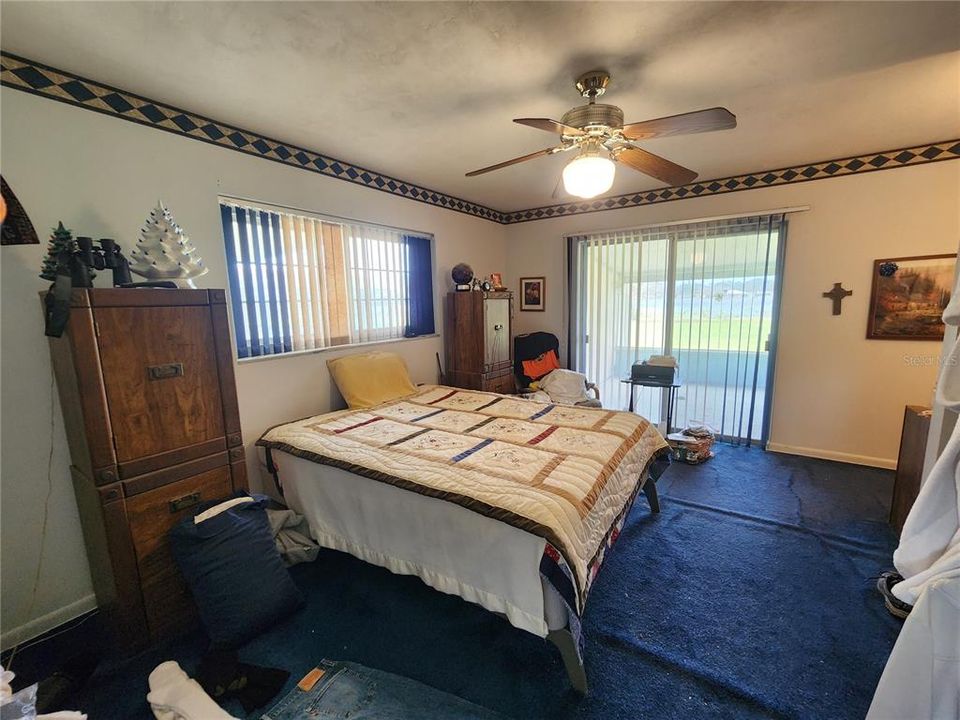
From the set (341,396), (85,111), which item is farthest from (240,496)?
(85,111)

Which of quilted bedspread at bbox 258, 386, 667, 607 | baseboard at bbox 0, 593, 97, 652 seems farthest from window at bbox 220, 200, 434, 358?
baseboard at bbox 0, 593, 97, 652

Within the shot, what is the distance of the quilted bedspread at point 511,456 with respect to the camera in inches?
58.6

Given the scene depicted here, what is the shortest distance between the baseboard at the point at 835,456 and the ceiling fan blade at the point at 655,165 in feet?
9.08

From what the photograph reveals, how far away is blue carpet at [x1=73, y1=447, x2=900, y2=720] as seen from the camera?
56.1 inches

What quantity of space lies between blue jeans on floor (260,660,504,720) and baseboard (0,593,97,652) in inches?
49.0

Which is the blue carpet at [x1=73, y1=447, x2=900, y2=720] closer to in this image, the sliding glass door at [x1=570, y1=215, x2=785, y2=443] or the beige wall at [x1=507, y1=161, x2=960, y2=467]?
the beige wall at [x1=507, y1=161, x2=960, y2=467]

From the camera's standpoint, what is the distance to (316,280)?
2.82 m

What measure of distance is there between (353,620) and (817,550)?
2.52 metres

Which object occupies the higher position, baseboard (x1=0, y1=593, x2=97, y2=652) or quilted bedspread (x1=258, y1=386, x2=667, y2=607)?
quilted bedspread (x1=258, y1=386, x2=667, y2=607)

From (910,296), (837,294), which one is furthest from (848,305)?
(910,296)

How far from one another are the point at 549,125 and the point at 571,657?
212cm

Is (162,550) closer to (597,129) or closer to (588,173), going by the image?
(588,173)

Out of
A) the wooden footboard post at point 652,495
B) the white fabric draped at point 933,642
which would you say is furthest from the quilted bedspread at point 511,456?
the white fabric draped at point 933,642

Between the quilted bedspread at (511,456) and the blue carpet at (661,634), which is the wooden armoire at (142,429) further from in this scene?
the quilted bedspread at (511,456)
